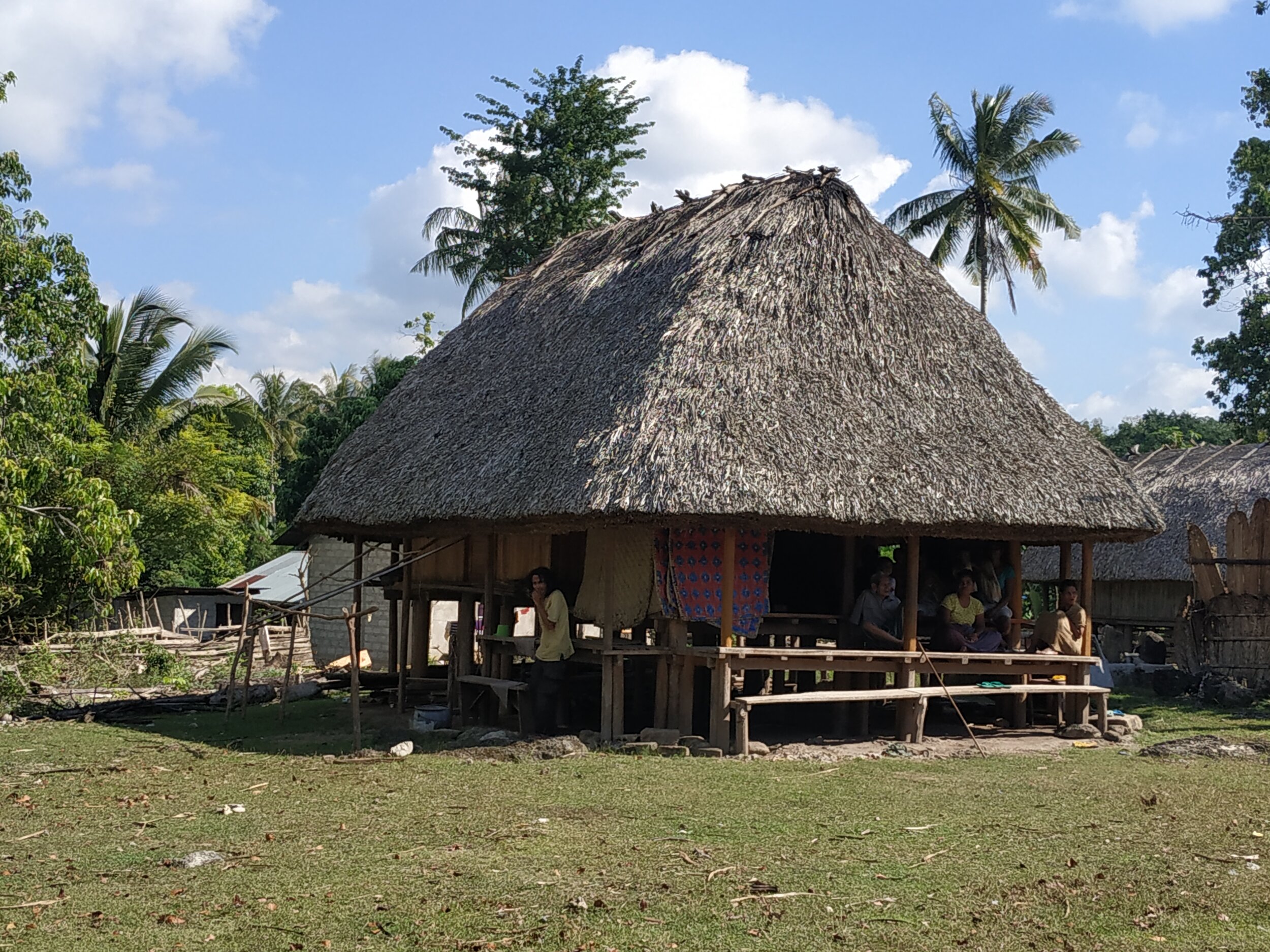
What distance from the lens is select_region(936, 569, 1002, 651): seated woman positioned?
42.6 feet

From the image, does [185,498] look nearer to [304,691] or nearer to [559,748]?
[304,691]

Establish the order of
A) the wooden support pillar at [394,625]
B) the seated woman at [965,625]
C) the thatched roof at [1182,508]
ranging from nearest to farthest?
1. the seated woman at [965,625]
2. the wooden support pillar at [394,625]
3. the thatched roof at [1182,508]

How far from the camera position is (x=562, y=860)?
696cm

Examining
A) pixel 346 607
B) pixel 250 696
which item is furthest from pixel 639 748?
pixel 346 607

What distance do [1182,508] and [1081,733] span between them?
11655mm

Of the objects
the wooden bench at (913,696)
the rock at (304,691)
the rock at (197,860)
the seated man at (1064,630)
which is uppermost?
the seated man at (1064,630)

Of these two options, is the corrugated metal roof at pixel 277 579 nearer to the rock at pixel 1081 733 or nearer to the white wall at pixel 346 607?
the white wall at pixel 346 607

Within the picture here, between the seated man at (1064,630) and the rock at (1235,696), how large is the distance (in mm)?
3804

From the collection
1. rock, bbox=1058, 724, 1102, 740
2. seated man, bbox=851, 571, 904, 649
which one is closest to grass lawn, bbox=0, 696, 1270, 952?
rock, bbox=1058, 724, 1102, 740

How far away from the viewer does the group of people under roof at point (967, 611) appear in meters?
12.8

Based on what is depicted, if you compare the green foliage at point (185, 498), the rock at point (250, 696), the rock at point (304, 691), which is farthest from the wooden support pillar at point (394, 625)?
the green foliage at point (185, 498)

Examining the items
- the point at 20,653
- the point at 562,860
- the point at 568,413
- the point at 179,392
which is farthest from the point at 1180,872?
the point at 179,392

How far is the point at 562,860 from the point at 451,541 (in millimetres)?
7744

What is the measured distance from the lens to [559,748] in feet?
36.4
